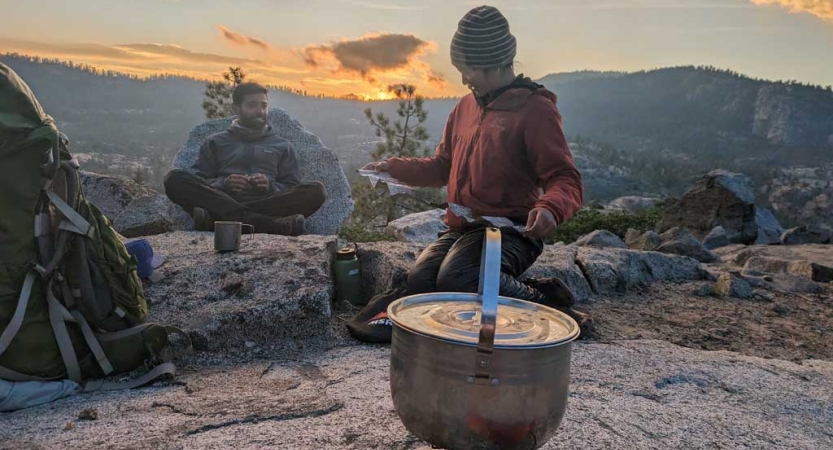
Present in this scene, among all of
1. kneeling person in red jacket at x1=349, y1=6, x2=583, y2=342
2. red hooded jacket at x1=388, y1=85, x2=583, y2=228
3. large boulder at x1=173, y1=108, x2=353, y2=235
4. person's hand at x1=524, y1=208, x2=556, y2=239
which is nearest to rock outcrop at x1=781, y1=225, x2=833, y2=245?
large boulder at x1=173, y1=108, x2=353, y2=235

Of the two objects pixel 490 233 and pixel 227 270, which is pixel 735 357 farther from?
pixel 227 270

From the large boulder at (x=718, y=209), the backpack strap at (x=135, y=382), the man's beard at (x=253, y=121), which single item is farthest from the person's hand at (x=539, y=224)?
the large boulder at (x=718, y=209)

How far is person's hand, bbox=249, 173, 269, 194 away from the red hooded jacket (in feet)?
8.58

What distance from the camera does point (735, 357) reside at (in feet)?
12.3

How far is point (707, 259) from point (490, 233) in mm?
6712

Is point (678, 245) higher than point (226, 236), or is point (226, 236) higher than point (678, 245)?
point (226, 236)

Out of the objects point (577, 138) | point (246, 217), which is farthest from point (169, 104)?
point (246, 217)

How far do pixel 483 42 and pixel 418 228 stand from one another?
476 cm

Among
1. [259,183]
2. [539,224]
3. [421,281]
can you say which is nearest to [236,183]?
[259,183]

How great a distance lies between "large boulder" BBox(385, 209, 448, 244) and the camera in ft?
26.6

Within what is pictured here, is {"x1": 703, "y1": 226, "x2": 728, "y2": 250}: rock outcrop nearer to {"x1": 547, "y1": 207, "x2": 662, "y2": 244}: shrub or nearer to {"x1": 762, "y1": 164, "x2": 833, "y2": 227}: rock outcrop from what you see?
{"x1": 547, "y1": 207, "x2": 662, "y2": 244}: shrub

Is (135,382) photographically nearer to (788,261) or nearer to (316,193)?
(316,193)

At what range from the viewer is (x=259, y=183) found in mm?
6180

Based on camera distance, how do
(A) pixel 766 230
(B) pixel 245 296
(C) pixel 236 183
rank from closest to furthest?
1. (B) pixel 245 296
2. (C) pixel 236 183
3. (A) pixel 766 230
